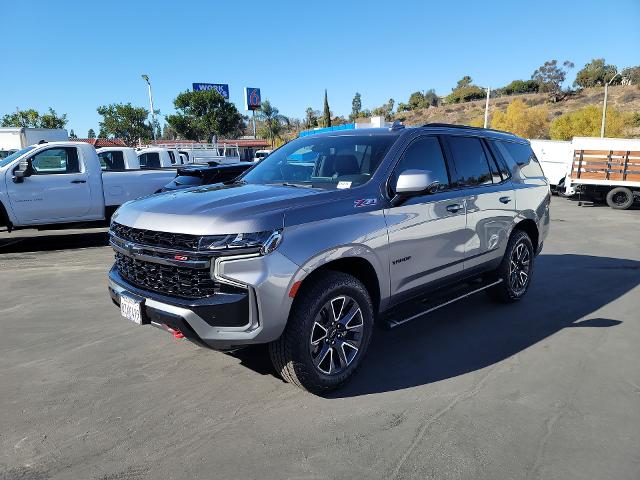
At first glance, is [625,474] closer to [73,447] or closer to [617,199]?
[73,447]

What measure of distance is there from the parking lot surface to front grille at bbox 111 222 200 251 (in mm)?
1134

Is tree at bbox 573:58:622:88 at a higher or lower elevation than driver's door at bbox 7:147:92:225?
higher

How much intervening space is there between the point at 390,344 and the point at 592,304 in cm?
Result: 276

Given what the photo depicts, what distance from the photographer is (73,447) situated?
2.80 m

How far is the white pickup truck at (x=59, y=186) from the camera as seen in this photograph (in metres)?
8.75

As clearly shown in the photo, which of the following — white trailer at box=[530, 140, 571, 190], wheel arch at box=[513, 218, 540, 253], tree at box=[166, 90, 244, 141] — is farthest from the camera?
tree at box=[166, 90, 244, 141]

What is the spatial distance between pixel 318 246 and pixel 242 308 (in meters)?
0.63

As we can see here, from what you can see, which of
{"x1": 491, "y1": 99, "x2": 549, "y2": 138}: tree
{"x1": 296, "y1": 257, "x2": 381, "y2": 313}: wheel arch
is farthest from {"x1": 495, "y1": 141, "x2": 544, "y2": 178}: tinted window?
{"x1": 491, "y1": 99, "x2": 549, "y2": 138}: tree

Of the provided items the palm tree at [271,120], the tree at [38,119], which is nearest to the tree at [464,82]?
the palm tree at [271,120]

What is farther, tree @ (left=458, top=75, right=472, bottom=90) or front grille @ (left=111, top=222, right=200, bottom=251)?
tree @ (left=458, top=75, right=472, bottom=90)

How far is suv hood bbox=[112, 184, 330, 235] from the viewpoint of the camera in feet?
9.42

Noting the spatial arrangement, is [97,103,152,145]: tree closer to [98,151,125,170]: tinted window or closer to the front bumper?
[98,151,125,170]: tinted window

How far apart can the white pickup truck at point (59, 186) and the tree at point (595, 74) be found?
87.8 metres

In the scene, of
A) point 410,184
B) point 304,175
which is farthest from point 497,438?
point 304,175
